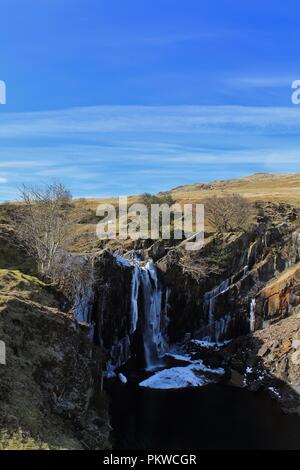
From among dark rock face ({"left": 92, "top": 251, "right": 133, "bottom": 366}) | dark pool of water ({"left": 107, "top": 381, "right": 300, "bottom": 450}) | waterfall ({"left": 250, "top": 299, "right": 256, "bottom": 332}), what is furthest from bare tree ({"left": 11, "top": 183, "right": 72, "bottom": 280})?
waterfall ({"left": 250, "top": 299, "right": 256, "bottom": 332})

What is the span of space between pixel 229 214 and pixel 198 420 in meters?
33.9

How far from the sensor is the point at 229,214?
214ft

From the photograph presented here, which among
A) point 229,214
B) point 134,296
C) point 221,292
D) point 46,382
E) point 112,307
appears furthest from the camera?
point 229,214

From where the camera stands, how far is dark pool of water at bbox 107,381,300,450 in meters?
33.0

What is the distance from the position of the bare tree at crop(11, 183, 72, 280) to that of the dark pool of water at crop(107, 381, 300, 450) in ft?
41.8

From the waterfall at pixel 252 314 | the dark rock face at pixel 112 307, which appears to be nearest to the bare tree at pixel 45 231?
the dark rock face at pixel 112 307

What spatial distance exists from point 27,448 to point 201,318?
38.6m

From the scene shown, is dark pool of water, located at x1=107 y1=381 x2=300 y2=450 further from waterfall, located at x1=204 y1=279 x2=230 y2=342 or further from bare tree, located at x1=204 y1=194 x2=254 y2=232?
bare tree, located at x1=204 y1=194 x2=254 y2=232

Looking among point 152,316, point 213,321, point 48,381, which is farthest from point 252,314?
point 48,381

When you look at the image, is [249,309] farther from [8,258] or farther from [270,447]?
[8,258]

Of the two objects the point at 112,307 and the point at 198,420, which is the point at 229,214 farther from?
the point at 198,420

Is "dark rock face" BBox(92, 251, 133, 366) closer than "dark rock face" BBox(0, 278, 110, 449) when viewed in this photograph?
No

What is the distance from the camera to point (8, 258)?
41.7 meters

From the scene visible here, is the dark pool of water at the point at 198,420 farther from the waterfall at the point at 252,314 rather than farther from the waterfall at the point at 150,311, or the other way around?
the waterfall at the point at 252,314
